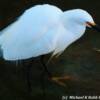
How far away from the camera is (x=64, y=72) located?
6.24 ft

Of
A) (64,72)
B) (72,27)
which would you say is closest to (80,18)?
(72,27)

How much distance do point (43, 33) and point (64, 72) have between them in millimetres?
194

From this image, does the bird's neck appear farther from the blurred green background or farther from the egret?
the blurred green background

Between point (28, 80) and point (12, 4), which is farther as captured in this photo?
point (12, 4)

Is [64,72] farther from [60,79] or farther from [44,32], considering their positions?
[44,32]

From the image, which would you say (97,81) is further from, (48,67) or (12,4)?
(12,4)

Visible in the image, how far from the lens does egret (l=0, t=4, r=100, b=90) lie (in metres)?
1.77

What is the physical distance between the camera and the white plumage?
69.6 inches

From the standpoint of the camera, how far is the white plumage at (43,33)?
5.80ft

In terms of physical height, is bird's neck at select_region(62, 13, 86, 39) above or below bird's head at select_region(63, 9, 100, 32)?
below

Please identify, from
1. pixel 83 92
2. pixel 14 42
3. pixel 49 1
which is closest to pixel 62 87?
pixel 83 92

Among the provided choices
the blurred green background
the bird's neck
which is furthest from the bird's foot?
the bird's neck

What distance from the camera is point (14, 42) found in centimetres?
182

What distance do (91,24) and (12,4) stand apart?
51cm
